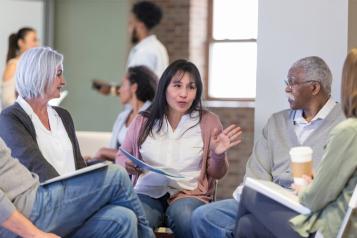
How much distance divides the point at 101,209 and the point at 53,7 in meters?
5.30

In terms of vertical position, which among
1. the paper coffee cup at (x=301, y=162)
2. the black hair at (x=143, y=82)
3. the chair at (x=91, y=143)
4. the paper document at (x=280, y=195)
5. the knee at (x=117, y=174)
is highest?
the black hair at (x=143, y=82)

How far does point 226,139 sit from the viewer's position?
145 inches

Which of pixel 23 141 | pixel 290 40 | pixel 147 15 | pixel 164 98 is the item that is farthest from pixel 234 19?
pixel 23 141

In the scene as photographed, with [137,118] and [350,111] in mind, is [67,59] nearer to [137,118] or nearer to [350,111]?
[137,118]

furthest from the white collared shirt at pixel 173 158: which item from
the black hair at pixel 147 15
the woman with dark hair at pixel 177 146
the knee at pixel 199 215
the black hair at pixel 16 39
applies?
the black hair at pixel 16 39

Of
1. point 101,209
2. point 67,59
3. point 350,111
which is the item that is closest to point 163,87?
point 101,209

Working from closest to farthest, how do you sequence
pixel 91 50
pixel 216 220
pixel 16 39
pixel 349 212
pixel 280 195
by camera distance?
pixel 349 212
pixel 280 195
pixel 216 220
pixel 16 39
pixel 91 50

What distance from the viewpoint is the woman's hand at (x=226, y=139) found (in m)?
3.66

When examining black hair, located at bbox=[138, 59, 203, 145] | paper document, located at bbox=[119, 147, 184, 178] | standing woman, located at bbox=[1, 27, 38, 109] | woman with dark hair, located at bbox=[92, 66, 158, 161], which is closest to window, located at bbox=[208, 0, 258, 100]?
standing woman, located at bbox=[1, 27, 38, 109]

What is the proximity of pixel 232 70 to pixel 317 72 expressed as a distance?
4151mm

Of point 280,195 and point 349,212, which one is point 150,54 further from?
point 349,212

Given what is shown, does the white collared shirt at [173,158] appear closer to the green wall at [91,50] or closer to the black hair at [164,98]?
the black hair at [164,98]

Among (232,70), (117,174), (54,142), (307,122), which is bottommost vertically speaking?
(117,174)

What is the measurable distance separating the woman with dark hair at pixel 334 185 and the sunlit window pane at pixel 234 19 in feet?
15.8
